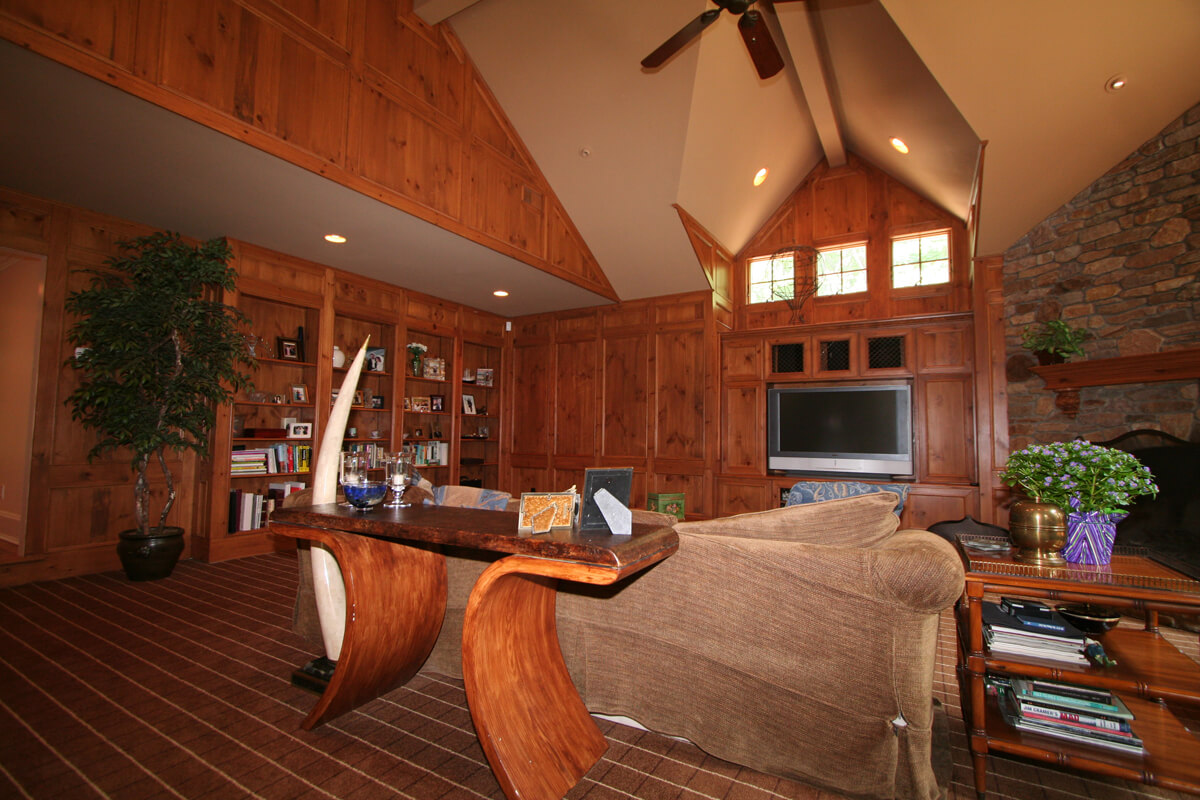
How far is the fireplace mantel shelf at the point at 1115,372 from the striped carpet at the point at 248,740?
2.34m

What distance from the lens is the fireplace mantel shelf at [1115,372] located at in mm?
3232

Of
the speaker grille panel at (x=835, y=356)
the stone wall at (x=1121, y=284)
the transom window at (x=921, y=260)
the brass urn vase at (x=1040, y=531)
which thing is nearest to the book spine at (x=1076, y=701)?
the brass urn vase at (x=1040, y=531)

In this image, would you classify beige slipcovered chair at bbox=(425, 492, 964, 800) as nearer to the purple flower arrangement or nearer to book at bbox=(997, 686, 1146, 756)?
book at bbox=(997, 686, 1146, 756)

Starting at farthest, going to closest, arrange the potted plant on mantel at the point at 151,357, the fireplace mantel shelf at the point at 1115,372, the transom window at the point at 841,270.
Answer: the transom window at the point at 841,270, the potted plant on mantel at the point at 151,357, the fireplace mantel shelf at the point at 1115,372

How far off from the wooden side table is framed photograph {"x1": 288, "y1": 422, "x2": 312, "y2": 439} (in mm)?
4999

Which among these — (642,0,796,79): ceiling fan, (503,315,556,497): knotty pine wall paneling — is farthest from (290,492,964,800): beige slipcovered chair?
(503,315,556,497): knotty pine wall paneling

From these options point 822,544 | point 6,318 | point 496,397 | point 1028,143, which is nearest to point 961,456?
point 1028,143

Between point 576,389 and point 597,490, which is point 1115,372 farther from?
point 576,389

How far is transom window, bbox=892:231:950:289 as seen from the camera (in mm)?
5297

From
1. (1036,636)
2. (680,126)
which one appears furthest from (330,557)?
(680,126)

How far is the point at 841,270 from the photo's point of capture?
5.79 m

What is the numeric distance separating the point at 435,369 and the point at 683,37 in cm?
433

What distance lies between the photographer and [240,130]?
2.96m

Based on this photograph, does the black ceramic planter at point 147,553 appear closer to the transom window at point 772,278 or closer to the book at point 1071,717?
the book at point 1071,717
